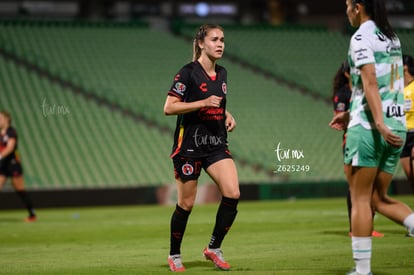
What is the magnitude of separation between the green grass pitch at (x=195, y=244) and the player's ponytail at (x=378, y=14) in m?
2.21

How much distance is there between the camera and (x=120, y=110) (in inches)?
1026

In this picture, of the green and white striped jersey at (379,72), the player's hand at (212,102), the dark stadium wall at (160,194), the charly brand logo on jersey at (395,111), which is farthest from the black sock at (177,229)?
the dark stadium wall at (160,194)

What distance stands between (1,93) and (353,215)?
2037 cm

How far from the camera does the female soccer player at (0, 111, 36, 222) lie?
16625mm

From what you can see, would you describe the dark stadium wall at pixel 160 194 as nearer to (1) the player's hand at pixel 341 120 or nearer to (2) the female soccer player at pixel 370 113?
(1) the player's hand at pixel 341 120

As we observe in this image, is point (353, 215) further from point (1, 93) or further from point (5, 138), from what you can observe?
point (1, 93)

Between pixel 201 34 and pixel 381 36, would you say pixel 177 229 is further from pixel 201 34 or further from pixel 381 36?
pixel 381 36

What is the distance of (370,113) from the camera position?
637 cm

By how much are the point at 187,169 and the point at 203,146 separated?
0.94 feet

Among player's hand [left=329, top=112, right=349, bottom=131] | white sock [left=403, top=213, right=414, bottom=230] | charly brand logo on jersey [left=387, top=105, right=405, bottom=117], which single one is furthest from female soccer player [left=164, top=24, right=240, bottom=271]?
charly brand logo on jersey [left=387, top=105, right=405, bottom=117]

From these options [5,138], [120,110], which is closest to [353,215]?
[5,138]

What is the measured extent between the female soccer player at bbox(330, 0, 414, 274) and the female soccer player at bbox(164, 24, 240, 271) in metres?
1.88

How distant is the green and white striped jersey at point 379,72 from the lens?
249 inches

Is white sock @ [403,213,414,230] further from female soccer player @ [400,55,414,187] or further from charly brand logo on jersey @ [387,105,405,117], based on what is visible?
female soccer player @ [400,55,414,187]
